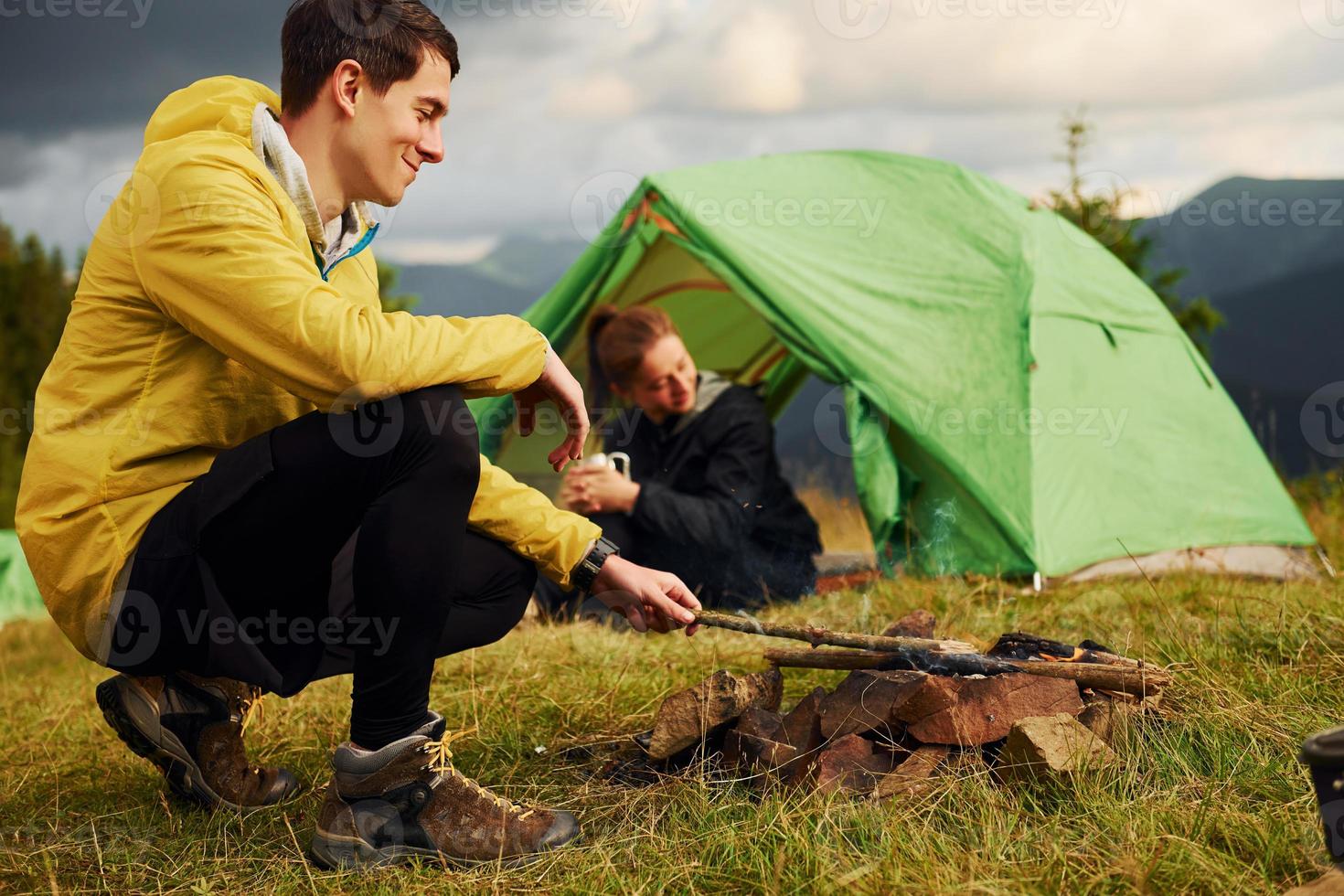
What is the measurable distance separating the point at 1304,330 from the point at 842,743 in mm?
14351

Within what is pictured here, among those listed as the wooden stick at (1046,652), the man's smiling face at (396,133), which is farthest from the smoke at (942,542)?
the man's smiling face at (396,133)

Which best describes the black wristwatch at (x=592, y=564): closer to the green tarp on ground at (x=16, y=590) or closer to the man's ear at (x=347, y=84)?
the man's ear at (x=347, y=84)

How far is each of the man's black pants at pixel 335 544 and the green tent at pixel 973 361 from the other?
94.9 inches

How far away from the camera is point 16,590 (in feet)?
24.1

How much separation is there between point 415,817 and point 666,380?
8.03 ft

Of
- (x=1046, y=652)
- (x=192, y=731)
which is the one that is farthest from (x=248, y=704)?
(x=1046, y=652)

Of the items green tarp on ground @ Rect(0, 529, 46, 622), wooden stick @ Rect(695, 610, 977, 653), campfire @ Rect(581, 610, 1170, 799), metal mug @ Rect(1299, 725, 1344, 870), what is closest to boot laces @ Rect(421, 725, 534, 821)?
campfire @ Rect(581, 610, 1170, 799)

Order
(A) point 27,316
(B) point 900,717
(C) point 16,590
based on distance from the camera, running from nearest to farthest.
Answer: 1. (B) point 900,717
2. (C) point 16,590
3. (A) point 27,316

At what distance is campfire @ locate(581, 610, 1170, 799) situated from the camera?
185 centimetres

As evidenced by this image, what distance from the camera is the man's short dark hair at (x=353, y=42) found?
6.19 ft

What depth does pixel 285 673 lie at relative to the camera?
201 centimetres

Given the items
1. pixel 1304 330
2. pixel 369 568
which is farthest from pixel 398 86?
pixel 1304 330

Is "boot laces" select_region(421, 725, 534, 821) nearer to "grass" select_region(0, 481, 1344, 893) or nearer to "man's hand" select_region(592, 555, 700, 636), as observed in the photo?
"grass" select_region(0, 481, 1344, 893)

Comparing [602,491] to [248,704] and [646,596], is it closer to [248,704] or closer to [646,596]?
[248,704]
